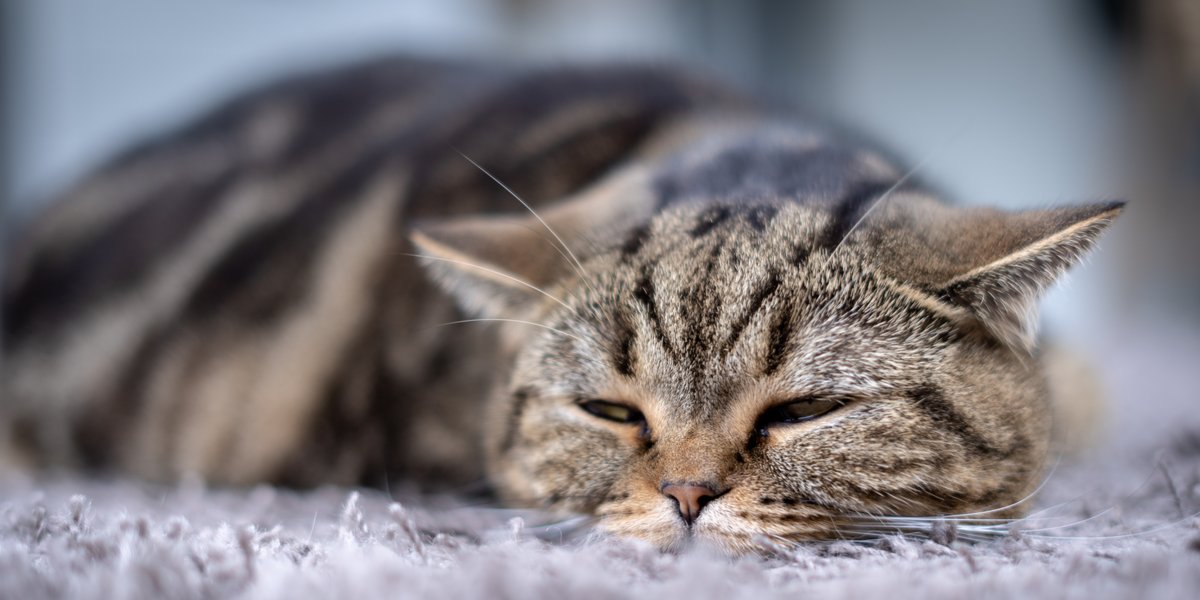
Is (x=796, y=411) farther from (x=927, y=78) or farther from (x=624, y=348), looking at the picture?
(x=927, y=78)

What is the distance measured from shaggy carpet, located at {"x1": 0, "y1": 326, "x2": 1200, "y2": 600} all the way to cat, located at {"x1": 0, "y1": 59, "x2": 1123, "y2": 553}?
0.06 metres

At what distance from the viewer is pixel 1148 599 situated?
1.84 feet

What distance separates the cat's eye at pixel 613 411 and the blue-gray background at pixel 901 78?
179cm

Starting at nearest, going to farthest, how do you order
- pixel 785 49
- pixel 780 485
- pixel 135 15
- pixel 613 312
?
pixel 780 485, pixel 613 312, pixel 135 15, pixel 785 49

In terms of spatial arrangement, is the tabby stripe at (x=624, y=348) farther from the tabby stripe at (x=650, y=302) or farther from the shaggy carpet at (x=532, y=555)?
the shaggy carpet at (x=532, y=555)

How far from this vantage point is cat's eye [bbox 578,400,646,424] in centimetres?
90

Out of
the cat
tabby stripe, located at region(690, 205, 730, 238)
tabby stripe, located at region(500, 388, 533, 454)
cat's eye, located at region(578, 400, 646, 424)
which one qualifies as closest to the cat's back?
the cat

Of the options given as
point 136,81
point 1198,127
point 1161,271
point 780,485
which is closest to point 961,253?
point 780,485

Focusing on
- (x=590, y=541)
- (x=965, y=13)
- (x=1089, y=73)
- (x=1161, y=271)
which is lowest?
(x=590, y=541)

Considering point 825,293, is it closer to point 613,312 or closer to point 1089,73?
point 613,312

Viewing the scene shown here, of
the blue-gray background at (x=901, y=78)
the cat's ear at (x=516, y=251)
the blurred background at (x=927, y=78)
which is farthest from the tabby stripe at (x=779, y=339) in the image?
the blue-gray background at (x=901, y=78)

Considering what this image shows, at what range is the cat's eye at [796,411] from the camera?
32.2 inches

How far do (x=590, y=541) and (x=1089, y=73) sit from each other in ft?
9.03

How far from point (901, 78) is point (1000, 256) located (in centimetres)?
246
